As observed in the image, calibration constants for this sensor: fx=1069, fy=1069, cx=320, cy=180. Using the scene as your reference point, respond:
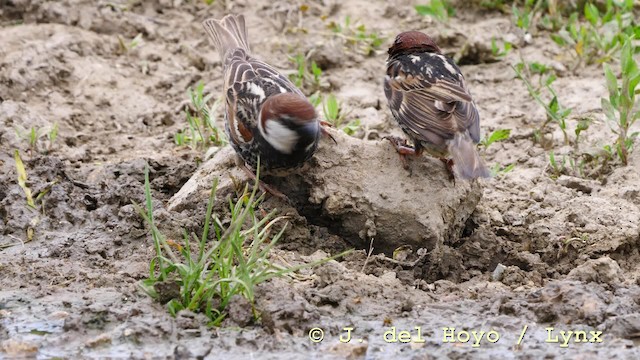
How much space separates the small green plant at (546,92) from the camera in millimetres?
7535

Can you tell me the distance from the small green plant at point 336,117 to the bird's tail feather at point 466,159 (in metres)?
1.70

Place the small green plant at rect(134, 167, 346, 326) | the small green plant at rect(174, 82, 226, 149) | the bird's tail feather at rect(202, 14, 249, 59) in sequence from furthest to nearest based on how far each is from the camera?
1. the bird's tail feather at rect(202, 14, 249, 59)
2. the small green plant at rect(174, 82, 226, 149)
3. the small green plant at rect(134, 167, 346, 326)

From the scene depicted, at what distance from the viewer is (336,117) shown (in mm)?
Answer: 8109

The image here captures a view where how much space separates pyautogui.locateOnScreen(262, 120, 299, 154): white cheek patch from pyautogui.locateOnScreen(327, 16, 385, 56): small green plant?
126 inches

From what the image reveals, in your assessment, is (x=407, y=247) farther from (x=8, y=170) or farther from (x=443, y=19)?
(x=443, y=19)

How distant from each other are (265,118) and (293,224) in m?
0.65

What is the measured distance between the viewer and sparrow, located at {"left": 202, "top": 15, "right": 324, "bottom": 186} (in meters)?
6.09

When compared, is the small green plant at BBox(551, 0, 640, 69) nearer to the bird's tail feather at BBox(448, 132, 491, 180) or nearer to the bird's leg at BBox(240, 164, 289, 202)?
the bird's tail feather at BBox(448, 132, 491, 180)

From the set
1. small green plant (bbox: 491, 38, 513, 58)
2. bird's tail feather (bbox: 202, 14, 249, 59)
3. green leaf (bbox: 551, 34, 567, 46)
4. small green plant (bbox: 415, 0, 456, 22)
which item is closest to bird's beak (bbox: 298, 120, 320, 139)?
bird's tail feather (bbox: 202, 14, 249, 59)

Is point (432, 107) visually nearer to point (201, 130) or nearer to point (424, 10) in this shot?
point (201, 130)

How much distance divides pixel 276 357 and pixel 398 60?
2.87 m

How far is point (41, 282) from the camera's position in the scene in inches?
229

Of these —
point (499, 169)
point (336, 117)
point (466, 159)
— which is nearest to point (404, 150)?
point (466, 159)

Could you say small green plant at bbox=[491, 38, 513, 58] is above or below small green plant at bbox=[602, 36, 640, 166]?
below
